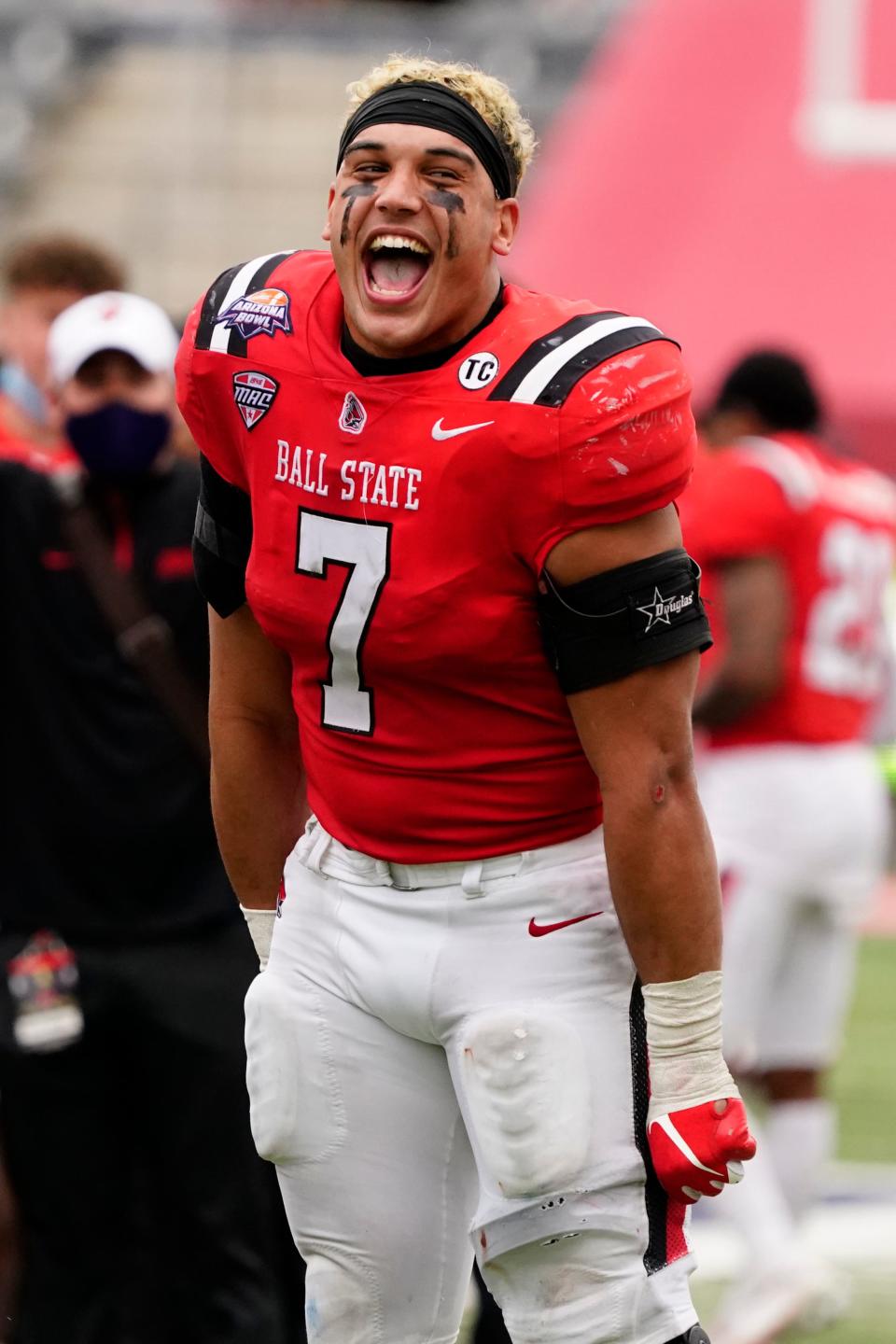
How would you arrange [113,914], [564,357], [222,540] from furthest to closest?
1. [113,914]
2. [222,540]
3. [564,357]

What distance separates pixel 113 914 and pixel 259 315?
1.44 metres

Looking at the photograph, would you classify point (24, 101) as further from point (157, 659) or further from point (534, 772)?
point (534, 772)

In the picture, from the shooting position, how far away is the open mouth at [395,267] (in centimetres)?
272

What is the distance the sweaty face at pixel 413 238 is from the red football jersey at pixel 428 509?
5cm

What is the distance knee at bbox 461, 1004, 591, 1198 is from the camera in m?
2.74

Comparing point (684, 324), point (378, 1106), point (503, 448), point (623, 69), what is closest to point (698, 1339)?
point (378, 1106)

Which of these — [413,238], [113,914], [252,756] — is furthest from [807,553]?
[413,238]

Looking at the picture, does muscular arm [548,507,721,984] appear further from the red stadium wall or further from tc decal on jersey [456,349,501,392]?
the red stadium wall

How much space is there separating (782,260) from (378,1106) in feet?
33.5

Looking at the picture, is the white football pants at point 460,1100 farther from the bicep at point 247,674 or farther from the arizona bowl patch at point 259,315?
the arizona bowl patch at point 259,315

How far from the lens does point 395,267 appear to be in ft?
9.08

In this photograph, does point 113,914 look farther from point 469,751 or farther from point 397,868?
point 469,751

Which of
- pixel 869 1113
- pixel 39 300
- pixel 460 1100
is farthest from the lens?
pixel 869 1113

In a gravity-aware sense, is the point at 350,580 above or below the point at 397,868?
above
